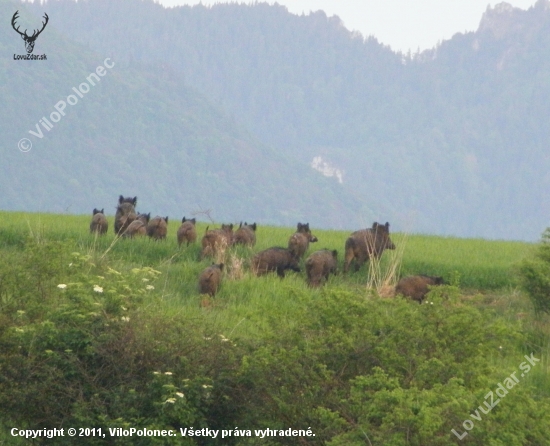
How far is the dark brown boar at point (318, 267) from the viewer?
54.3 feet

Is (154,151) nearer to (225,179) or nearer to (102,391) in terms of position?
(225,179)

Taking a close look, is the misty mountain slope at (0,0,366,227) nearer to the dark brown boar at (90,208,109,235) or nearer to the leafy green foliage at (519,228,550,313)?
the dark brown boar at (90,208,109,235)

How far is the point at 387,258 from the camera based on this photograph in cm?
1930

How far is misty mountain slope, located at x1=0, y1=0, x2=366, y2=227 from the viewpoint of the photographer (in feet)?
314

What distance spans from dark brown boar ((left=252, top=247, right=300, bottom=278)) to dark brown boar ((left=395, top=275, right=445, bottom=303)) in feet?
8.13

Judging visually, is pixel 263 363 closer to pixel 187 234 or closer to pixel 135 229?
pixel 187 234

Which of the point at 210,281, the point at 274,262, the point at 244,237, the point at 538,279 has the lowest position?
the point at 210,281

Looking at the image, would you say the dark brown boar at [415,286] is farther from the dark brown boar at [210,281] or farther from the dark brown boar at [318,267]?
the dark brown boar at [210,281]

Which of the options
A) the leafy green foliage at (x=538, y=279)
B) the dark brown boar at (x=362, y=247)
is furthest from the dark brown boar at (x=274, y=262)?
the leafy green foliage at (x=538, y=279)

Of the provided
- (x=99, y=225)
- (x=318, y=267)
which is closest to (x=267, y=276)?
(x=318, y=267)

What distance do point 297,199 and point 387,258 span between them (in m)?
98.9

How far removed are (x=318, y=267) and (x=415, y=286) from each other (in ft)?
6.35

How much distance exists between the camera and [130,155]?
368 ft

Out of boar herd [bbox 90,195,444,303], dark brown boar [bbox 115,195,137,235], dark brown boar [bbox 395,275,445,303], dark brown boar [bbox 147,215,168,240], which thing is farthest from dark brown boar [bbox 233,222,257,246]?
dark brown boar [bbox 395,275,445,303]
